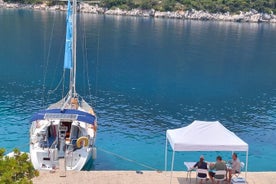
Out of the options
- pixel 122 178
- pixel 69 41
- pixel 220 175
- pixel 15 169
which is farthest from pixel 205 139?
pixel 69 41

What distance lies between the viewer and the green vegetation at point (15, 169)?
10.2 m

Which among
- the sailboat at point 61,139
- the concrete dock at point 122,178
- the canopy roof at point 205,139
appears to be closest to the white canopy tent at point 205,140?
the canopy roof at point 205,139

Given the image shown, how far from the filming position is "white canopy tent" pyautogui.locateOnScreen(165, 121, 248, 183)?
1922cm

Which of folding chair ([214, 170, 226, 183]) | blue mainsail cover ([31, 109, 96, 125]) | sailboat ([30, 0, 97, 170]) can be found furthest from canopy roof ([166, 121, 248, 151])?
blue mainsail cover ([31, 109, 96, 125])

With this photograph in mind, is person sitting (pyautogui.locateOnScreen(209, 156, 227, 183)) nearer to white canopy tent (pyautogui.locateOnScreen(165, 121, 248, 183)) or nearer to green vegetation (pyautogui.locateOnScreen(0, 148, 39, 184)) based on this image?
white canopy tent (pyautogui.locateOnScreen(165, 121, 248, 183))

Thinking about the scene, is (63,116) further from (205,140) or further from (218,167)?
(218,167)

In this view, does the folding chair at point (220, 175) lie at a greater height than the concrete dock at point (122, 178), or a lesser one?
greater

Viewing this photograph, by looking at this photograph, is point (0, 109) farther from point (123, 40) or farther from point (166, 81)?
point (123, 40)

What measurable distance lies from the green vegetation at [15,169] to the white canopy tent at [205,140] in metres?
9.17

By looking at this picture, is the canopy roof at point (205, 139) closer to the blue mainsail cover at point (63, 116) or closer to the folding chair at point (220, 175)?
the folding chair at point (220, 175)

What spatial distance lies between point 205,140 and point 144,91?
31.8 metres

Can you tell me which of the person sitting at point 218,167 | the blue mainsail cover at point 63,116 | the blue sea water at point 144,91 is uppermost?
the blue mainsail cover at point 63,116

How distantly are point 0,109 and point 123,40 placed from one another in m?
65.1

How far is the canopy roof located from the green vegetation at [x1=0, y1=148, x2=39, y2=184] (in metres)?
9.28
